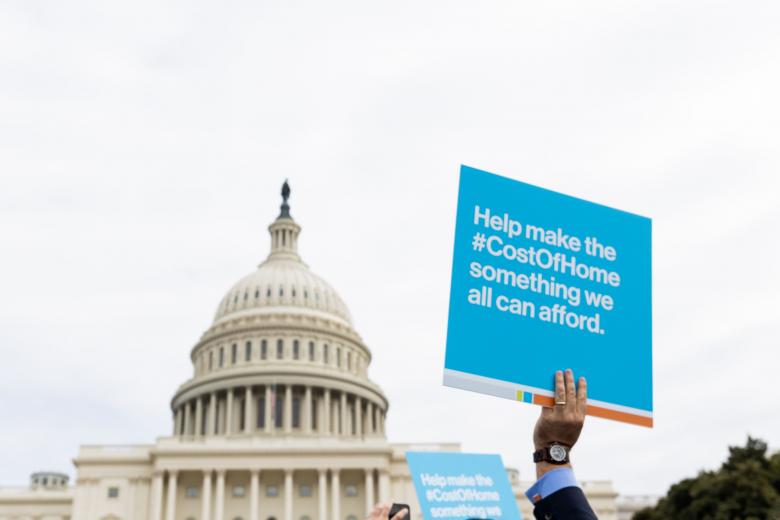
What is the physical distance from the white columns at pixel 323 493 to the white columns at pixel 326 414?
15341 millimetres

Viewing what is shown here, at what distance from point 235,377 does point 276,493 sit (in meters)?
20.5

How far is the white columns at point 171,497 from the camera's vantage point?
3076 inches

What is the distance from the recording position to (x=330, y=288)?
115312 millimetres

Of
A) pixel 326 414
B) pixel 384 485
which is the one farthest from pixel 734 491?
pixel 326 414

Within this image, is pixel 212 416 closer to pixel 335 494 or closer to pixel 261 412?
pixel 261 412

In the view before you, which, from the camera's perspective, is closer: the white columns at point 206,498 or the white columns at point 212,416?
the white columns at point 206,498

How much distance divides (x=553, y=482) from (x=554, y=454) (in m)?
0.20

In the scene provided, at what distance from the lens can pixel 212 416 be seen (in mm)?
98062

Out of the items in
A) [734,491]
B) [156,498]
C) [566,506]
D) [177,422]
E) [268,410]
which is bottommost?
[566,506]

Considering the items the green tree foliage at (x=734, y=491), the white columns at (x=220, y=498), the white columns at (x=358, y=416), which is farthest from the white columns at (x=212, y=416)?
the green tree foliage at (x=734, y=491)

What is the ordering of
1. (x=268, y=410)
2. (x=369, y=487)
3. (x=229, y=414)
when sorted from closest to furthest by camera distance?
(x=369, y=487)
(x=268, y=410)
(x=229, y=414)

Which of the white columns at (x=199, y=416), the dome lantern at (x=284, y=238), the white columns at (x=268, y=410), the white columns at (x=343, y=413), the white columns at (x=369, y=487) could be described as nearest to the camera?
the white columns at (x=369, y=487)

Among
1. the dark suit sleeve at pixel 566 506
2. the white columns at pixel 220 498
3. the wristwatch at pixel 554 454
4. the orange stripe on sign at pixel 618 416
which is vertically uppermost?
the white columns at pixel 220 498

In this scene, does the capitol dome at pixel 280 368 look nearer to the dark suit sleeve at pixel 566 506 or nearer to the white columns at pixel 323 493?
the white columns at pixel 323 493
